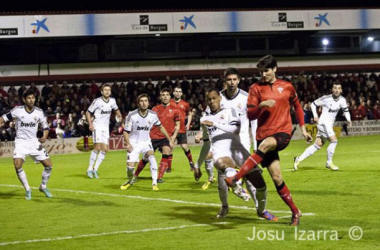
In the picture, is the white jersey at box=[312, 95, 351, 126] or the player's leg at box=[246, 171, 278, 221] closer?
the player's leg at box=[246, 171, 278, 221]

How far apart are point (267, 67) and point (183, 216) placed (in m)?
2.95

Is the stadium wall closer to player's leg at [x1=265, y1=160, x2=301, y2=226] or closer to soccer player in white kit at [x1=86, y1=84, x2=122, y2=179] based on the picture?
soccer player in white kit at [x1=86, y1=84, x2=122, y2=179]

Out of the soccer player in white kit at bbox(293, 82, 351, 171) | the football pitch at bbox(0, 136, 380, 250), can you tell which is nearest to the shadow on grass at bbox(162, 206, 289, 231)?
the football pitch at bbox(0, 136, 380, 250)

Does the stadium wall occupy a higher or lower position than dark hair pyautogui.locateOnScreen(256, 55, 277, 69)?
higher

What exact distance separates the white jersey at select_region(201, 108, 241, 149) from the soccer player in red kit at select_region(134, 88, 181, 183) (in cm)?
614

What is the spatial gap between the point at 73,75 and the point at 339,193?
30778 mm

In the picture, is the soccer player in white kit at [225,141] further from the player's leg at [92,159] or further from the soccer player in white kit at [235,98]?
the player's leg at [92,159]

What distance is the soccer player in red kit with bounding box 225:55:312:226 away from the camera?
9.95m

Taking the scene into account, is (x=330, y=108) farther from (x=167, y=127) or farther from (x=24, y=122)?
(x=24, y=122)

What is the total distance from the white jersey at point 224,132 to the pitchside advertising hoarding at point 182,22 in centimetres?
3118

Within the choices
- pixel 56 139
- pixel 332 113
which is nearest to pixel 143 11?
Result: pixel 56 139

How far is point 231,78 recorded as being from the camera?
10.8 m

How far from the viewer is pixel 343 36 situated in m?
50.5

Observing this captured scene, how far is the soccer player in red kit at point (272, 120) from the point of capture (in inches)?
392
